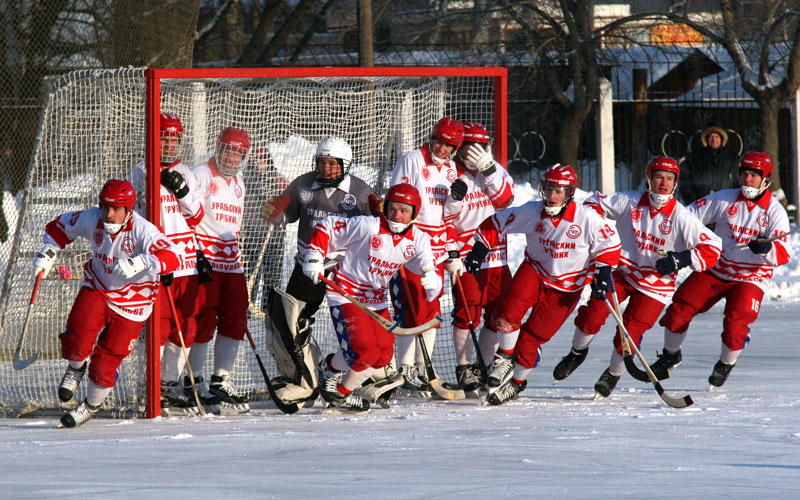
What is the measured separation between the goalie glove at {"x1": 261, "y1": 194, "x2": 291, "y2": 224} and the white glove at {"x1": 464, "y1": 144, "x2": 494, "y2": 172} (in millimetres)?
1002

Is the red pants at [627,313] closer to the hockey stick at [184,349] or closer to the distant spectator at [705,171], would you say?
the hockey stick at [184,349]

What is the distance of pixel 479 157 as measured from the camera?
5652mm

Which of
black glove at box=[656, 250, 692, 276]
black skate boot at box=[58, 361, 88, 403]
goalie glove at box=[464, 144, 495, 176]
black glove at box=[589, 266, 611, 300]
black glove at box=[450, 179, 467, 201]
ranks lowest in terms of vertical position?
black skate boot at box=[58, 361, 88, 403]

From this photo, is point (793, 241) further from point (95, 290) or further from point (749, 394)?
point (95, 290)

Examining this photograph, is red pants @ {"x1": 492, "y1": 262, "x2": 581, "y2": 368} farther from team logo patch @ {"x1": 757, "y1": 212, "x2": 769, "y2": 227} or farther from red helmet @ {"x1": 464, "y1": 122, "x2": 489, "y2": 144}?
team logo patch @ {"x1": 757, "y1": 212, "x2": 769, "y2": 227}

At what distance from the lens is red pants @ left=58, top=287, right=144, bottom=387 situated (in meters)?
4.80

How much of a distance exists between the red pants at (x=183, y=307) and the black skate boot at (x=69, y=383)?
0.48 m

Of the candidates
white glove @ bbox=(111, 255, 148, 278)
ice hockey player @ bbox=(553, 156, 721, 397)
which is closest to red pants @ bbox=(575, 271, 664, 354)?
ice hockey player @ bbox=(553, 156, 721, 397)

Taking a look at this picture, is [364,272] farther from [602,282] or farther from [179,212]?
[602,282]

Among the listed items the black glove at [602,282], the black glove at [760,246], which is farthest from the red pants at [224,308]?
the black glove at [760,246]

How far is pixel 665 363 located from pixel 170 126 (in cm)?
289

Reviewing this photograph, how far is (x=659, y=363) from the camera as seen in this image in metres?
5.69

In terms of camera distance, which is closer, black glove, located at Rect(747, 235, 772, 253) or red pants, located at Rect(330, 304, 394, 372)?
red pants, located at Rect(330, 304, 394, 372)

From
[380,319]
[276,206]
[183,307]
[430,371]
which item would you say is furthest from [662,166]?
[183,307]
